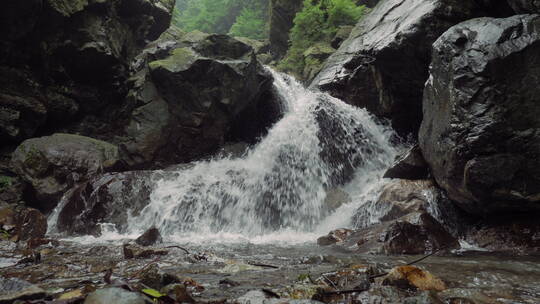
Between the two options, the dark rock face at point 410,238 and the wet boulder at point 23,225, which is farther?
the wet boulder at point 23,225

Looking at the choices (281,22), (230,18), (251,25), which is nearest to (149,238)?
(281,22)

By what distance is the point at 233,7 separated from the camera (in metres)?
34.2

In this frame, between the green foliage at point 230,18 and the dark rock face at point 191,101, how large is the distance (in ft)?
56.8

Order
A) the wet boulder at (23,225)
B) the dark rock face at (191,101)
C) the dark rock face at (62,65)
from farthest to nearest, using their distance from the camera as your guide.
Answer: the dark rock face at (191,101) < the dark rock face at (62,65) < the wet boulder at (23,225)

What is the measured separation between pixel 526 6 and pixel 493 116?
244 centimetres

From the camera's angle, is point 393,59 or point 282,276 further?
point 393,59

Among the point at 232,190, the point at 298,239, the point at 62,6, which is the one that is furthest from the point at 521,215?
the point at 62,6

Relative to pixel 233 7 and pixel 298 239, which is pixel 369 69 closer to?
pixel 298 239

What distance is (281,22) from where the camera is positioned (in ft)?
72.7

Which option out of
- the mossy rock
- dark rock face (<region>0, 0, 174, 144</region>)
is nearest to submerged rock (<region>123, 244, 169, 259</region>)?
dark rock face (<region>0, 0, 174, 144</region>)

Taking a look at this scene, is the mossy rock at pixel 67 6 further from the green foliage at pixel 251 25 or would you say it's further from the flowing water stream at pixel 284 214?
the green foliage at pixel 251 25

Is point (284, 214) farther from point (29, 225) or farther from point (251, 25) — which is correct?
point (251, 25)

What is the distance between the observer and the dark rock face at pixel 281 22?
21.2m

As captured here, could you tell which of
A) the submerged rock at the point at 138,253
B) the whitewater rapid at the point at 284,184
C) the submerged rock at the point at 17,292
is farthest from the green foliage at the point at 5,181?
the submerged rock at the point at 17,292
